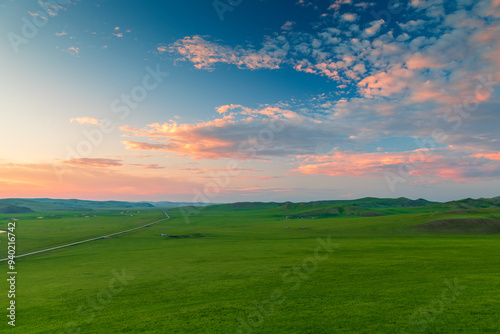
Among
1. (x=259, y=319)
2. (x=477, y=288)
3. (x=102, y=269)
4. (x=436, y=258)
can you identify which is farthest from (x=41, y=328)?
(x=436, y=258)

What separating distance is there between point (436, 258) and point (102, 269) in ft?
126

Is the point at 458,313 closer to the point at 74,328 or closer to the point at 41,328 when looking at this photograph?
the point at 74,328
